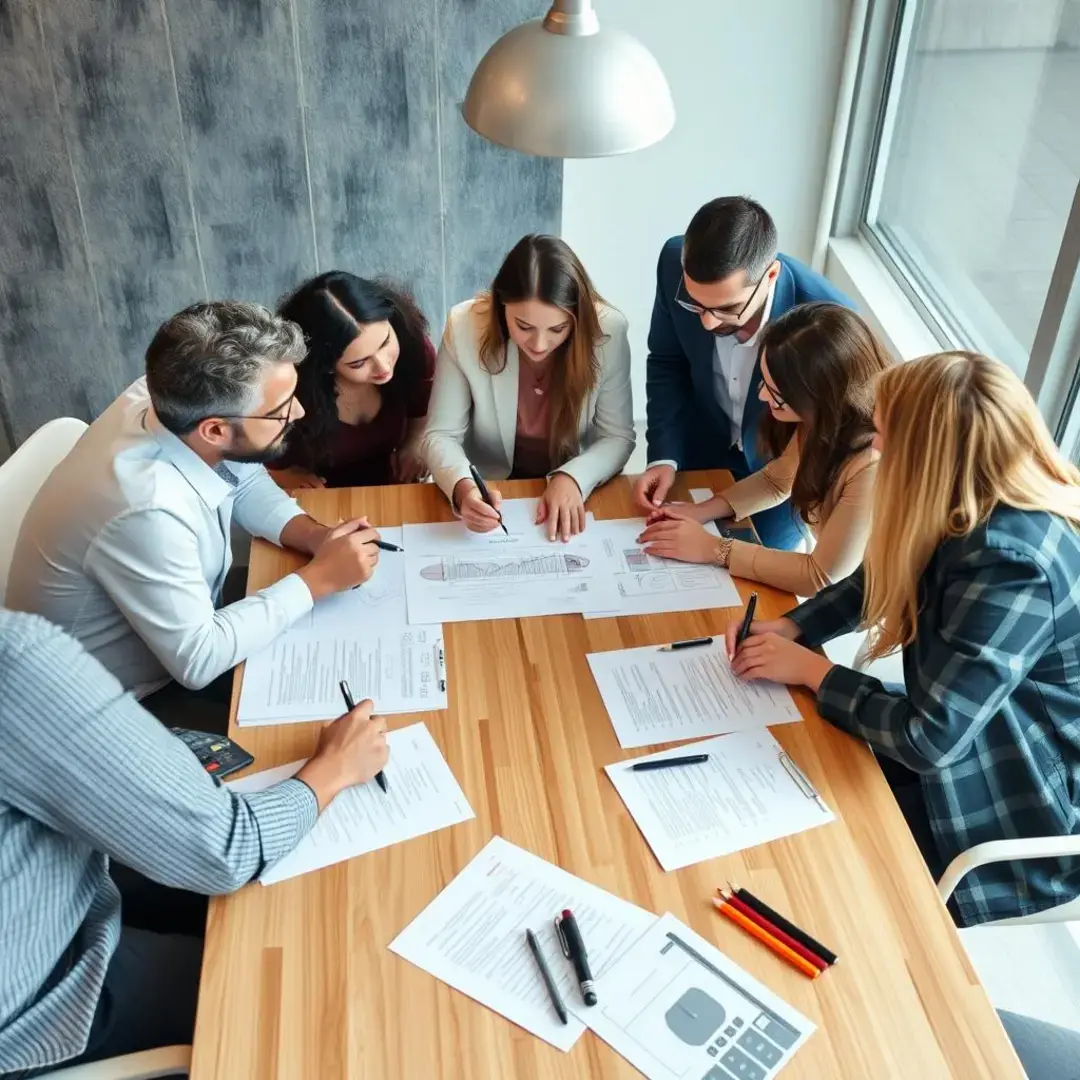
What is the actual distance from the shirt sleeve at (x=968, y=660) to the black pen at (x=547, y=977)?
589 mm

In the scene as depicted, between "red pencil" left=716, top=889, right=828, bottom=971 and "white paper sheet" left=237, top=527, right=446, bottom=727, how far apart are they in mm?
536

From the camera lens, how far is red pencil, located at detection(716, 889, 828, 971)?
1343mm

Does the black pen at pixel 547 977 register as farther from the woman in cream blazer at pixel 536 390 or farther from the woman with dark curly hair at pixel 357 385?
the woman with dark curly hair at pixel 357 385

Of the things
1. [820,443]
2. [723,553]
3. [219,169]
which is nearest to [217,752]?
[723,553]

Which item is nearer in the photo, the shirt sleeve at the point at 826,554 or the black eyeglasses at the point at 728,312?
the shirt sleeve at the point at 826,554

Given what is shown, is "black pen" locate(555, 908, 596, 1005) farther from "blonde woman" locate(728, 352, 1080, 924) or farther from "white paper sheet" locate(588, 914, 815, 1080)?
"blonde woman" locate(728, 352, 1080, 924)

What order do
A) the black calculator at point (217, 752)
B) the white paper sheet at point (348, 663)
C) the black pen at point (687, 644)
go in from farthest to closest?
the black pen at point (687, 644) → the white paper sheet at point (348, 663) → the black calculator at point (217, 752)

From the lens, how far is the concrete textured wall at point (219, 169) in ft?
9.55

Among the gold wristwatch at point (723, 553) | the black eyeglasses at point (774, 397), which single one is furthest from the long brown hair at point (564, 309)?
the gold wristwatch at point (723, 553)

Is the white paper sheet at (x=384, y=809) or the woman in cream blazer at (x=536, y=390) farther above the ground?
the woman in cream blazer at (x=536, y=390)

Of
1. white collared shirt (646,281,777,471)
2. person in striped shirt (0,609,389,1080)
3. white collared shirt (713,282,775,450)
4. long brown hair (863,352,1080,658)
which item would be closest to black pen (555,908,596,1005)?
person in striped shirt (0,609,389,1080)

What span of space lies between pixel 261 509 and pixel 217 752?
626mm

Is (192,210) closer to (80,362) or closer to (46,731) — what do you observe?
(80,362)

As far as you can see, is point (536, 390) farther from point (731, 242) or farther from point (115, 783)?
point (115, 783)
